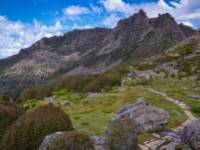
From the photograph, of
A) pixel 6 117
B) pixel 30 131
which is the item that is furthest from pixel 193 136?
pixel 6 117

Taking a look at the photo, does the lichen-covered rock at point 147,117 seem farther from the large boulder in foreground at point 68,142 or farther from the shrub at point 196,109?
the large boulder in foreground at point 68,142

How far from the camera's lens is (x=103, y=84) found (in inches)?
2062

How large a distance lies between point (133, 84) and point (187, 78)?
14.5 meters

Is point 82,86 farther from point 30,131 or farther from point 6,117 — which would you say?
point 30,131

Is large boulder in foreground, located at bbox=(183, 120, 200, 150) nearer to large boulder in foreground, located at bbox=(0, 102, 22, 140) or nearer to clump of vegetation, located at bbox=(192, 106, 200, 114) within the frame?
large boulder in foreground, located at bbox=(0, 102, 22, 140)

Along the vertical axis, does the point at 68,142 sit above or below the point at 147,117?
above

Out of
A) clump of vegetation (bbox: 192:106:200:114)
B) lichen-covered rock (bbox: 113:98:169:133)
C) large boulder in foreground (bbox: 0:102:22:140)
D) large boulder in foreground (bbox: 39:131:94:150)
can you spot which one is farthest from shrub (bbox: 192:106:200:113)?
large boulder in foreground (bbox: 39:131:94:150)

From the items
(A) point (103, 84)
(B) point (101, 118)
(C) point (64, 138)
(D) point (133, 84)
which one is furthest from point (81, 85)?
(C) point (64, 138)

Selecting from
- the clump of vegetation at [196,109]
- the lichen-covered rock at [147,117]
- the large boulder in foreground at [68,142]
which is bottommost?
the clump of vegetation at [196,109]

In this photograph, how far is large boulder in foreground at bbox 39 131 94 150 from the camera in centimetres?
1014

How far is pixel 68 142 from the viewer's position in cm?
1015

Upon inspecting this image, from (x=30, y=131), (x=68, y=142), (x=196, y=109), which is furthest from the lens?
(x=196, y=109)

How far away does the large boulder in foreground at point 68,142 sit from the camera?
10.1 meters

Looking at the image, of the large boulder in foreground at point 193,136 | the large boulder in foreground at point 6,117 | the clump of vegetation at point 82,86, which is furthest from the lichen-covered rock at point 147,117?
the clump of vegetation at point 82,86
